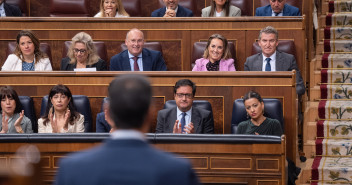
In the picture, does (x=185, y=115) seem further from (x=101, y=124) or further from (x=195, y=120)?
(x=101, y=124)

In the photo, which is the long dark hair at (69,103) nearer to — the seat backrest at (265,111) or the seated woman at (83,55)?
the seated woman at (83,55)

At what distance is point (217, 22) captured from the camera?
11.3 ft

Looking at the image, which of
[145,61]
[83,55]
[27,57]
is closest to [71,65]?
[83,55]

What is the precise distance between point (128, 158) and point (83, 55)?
2.18 metres

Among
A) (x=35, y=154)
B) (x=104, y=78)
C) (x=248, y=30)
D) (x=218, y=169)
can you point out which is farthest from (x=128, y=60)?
(x=35, y=154)

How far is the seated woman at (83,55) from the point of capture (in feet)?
10.2

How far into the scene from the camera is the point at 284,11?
3.64 metres

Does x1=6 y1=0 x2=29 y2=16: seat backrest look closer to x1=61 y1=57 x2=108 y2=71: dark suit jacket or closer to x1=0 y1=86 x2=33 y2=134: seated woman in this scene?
x1=61 y1=57 x2=108 y2=71: dark suit jacket

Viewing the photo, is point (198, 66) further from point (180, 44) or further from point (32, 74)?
point (32, 74)

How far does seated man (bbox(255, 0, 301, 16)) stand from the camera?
360 cm

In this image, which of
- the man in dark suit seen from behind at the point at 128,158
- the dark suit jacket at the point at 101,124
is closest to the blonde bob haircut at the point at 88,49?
the dark suit jacket at the point at 101,124

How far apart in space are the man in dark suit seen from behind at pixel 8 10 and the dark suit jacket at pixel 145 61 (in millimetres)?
934

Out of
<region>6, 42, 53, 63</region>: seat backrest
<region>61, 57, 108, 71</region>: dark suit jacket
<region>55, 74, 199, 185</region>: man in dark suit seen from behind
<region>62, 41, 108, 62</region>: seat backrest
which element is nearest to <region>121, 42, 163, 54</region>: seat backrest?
<region>62, 41, 108, 62</region>: seat backrest

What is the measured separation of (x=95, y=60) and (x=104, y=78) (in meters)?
0.35
